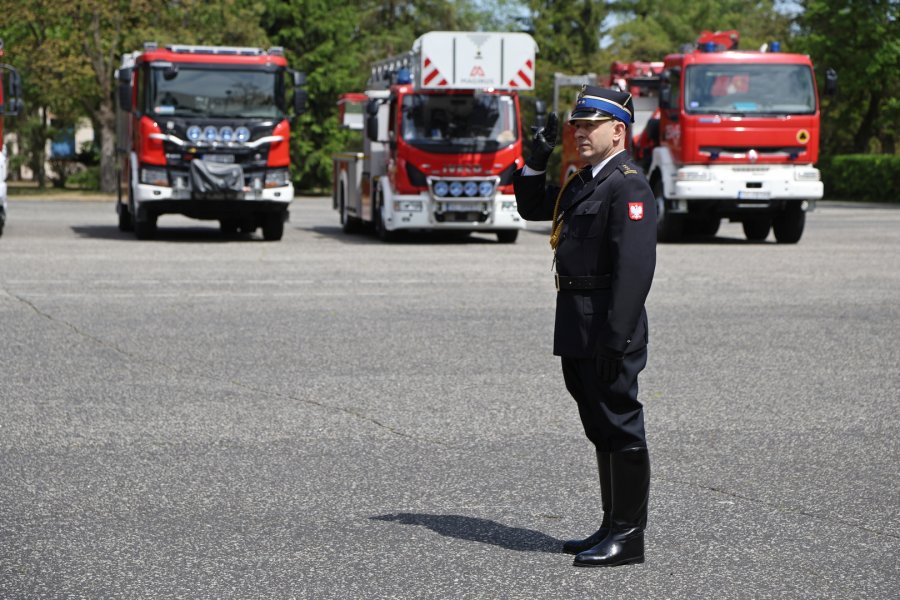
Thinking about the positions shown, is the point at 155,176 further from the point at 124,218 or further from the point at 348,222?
the point at 348,222

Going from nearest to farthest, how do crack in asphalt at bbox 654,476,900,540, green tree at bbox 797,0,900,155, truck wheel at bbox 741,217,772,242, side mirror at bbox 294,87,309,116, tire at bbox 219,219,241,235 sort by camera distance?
crack in asphalt at bbox 654,476,900,540
side mirror at bbox 294,87,309,116
truck wheel at bbox 741,217,772,242
tire at bbox 219,219,241,235
green tree at bbox 797,0,900,155

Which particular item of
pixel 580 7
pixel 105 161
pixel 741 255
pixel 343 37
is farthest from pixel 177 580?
pixel 580 7

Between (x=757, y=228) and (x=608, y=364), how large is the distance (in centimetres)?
2169

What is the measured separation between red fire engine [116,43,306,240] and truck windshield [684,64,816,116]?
20.0ft

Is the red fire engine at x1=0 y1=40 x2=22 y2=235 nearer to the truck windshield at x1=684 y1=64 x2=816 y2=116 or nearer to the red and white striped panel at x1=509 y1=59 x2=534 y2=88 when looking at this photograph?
the red and white striped panel at x1=509 y1=59 x2=534 y2=88

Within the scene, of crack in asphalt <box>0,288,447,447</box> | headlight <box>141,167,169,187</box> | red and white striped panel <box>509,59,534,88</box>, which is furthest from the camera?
red and white striped panel <box>509,59,534,88</box>

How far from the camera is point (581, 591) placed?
4984 mm

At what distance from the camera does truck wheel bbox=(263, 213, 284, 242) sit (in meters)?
24.2

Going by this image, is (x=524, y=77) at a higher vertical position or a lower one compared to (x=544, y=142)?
higher

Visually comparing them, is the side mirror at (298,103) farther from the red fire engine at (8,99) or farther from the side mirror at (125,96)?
the red fire engine at (8,99)

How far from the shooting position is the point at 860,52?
5991 centimetres

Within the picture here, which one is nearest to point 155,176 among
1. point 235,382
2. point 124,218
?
point 124,218

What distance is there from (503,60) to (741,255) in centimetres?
491

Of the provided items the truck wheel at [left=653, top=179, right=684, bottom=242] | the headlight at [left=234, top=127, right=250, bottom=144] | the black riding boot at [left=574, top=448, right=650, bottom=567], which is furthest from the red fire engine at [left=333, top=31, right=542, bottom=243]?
the black riding boot at [left=574, top=448, right=650, bottom=567]
